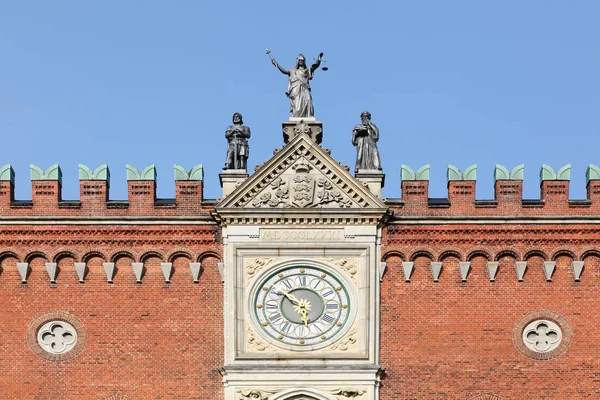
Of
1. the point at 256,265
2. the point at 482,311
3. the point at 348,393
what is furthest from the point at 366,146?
the point at 348,393

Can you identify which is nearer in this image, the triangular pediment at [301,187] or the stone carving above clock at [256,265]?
the stone carving above clock at [256,265]

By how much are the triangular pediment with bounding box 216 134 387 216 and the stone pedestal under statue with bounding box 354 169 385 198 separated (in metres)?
0.34

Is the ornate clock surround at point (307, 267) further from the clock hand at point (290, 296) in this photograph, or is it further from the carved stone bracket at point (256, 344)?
the clock hand at point (290, 296)

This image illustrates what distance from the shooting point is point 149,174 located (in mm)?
43125

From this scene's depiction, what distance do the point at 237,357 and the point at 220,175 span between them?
4444 mm

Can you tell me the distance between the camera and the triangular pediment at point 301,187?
4238cm

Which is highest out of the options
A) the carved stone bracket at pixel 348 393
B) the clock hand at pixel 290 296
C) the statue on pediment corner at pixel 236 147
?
the statue on pediment corner at pixel 236 147

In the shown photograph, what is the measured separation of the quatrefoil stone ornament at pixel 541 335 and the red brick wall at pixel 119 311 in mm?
7163

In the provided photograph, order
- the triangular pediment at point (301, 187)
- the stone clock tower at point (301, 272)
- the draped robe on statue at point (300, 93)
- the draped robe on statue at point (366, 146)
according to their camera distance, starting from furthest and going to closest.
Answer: the draped robe on statue at point (300, 93) → the draped robe on statue at point (366, 146) → the triangular pediment at point (301, 187) → the stone clock tower at point (301, 272)

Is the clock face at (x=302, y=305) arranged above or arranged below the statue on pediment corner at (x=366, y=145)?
below

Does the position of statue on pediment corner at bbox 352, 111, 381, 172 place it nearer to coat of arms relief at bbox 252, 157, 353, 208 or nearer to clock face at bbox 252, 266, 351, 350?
coat of arms relief at bbox 252, 157, 353, 208

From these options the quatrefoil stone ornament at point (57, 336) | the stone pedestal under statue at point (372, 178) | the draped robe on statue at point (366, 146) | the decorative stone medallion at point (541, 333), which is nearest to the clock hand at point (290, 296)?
the stone pedestal under statue at point (372, 178)

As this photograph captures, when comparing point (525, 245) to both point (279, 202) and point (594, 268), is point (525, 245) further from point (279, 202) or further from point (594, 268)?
point (279, 202)

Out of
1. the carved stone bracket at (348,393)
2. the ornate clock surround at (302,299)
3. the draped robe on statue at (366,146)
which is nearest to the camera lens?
the carved stone bracket at (348,393)
